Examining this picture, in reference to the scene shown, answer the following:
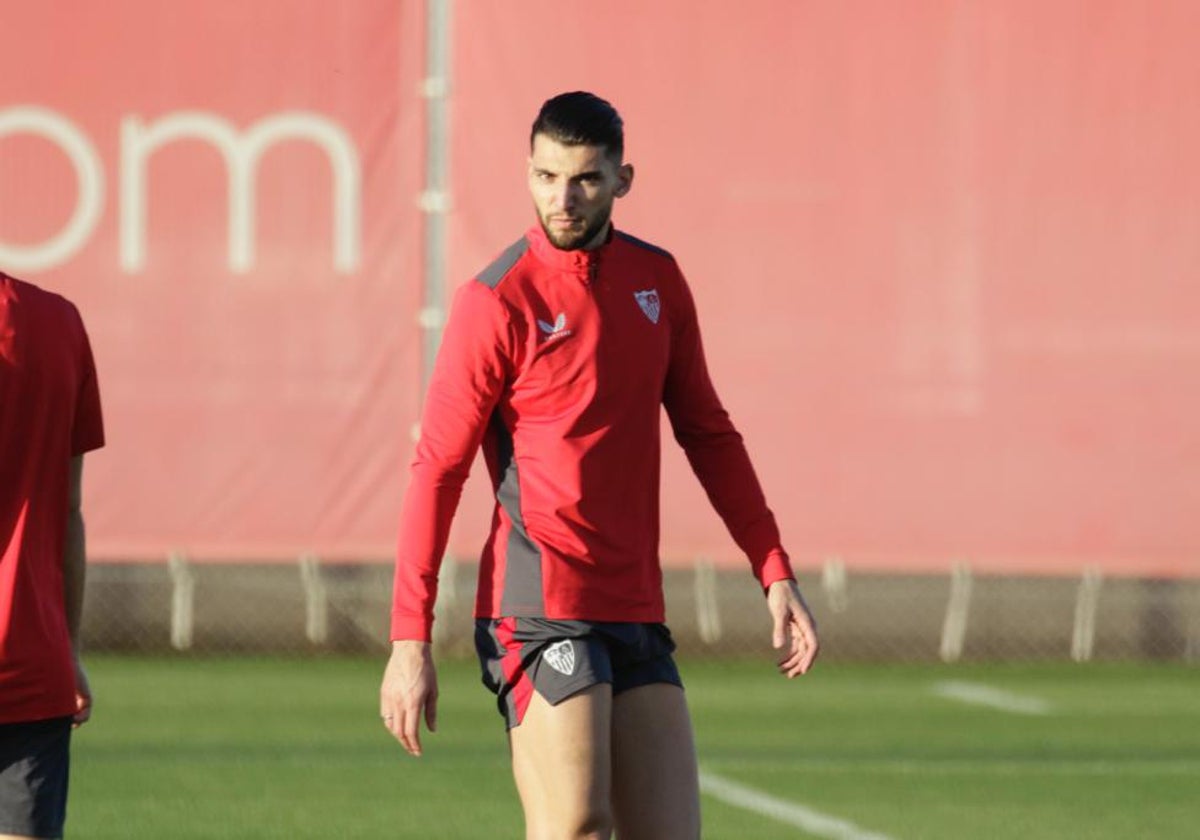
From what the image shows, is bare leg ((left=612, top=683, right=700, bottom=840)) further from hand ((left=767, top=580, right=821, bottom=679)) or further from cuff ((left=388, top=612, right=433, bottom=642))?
cuff ((left=388, top=612, right=433, bottom=642))

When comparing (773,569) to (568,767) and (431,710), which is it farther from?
(431,710)

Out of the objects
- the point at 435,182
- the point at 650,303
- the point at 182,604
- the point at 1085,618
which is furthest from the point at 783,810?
the point at 182,604

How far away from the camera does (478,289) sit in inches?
196

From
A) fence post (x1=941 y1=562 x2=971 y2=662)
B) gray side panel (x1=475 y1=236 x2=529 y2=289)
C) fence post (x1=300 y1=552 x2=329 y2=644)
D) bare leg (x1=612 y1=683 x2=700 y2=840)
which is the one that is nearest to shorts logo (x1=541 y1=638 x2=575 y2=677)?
bare leg (x1=612 y1=683 x2=700 y2=840)

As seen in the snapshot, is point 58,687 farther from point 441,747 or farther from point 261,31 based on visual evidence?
point 261,31

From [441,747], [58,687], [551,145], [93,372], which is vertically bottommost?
[441,747]

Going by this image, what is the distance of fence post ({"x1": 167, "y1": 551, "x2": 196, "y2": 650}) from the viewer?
14562mm

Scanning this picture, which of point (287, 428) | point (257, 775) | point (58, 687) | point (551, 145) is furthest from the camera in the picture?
point (287, 428)

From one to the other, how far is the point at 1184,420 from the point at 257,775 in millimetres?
6469

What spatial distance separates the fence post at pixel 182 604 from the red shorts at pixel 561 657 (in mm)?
9528

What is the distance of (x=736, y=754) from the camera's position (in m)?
11.1

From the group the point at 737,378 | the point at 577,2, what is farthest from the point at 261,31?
the point at 737,378

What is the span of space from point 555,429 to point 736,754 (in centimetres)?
635

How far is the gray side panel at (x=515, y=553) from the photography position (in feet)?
16.3
